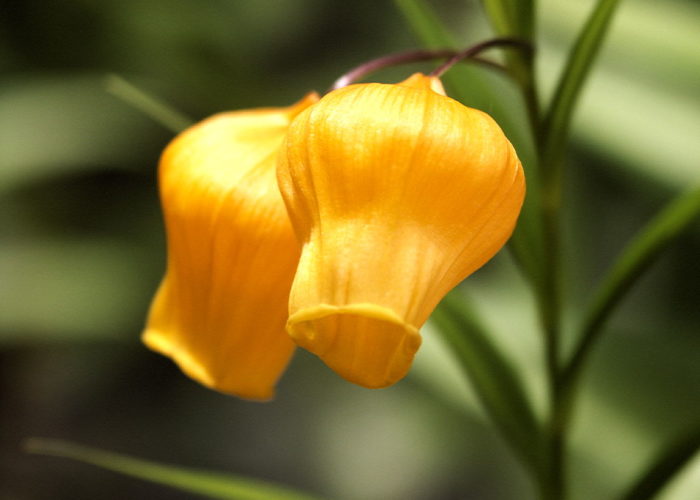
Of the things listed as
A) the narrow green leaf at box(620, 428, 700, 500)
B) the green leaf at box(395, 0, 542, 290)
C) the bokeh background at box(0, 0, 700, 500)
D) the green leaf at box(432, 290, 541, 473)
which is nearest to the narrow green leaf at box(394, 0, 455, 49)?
the green leaf at box(395, 0, 542, 290)

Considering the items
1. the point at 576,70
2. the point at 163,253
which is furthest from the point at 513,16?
the point at 163,253

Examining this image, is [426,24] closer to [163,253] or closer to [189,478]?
[189,478]

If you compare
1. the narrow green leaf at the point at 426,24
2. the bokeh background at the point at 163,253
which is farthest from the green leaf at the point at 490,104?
the bokeh background at the point at 163,253

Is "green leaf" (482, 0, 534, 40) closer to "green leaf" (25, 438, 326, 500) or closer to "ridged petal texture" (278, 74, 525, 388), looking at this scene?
"ridged petal texture" (278, 74, 525, 388)

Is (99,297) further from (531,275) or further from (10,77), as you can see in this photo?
(531,275)

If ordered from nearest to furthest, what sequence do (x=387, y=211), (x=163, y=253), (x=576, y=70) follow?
(x=387, y=211), (x=576, y=70), (x=163, y=253)

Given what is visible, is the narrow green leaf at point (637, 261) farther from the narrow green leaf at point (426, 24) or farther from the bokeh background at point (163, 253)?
the bokeh background at point (163, 253)

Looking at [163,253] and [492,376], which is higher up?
[492,376]

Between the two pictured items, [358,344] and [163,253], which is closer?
[358,344]
